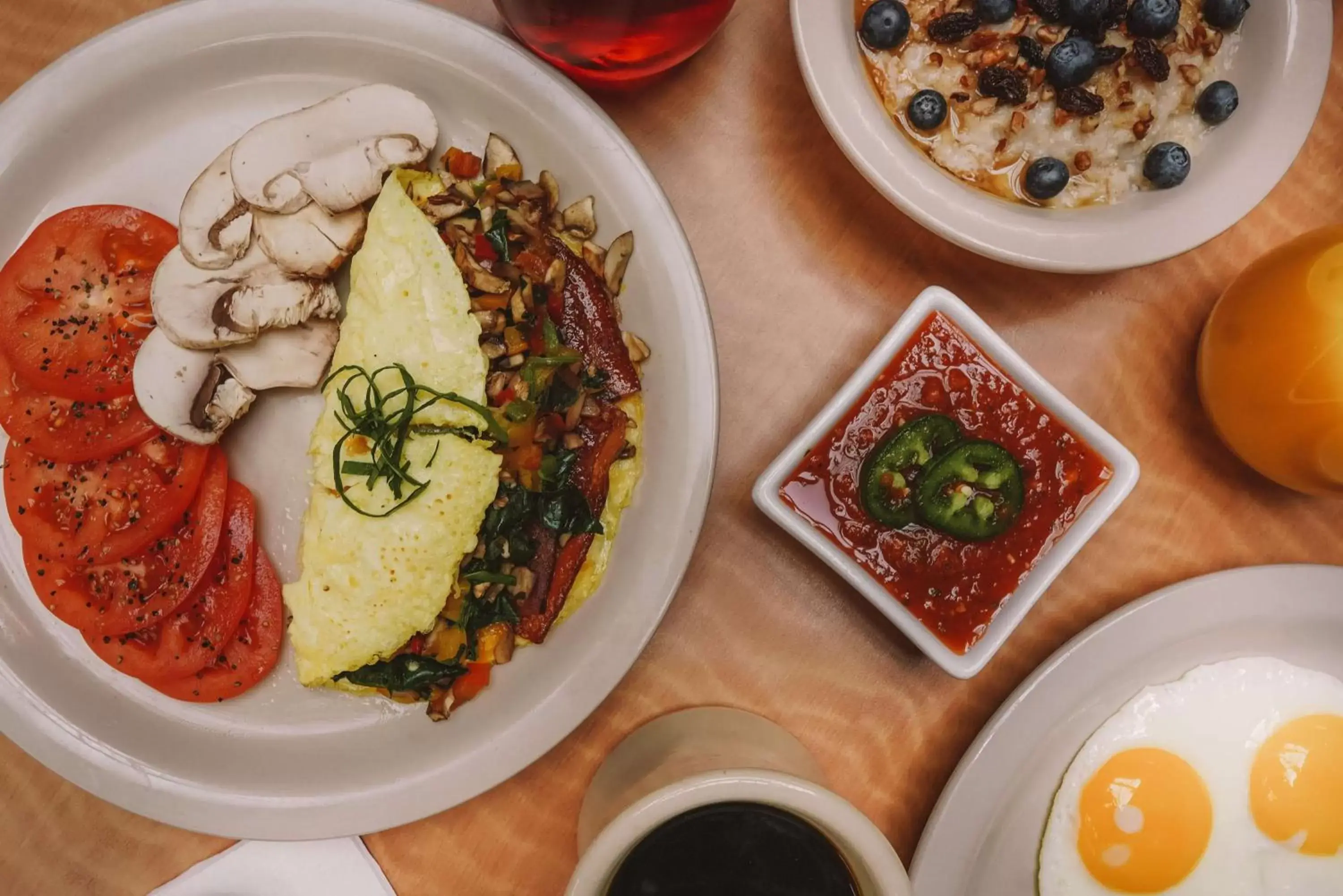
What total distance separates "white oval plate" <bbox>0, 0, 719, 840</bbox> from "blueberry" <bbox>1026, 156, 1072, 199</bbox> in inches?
25.4

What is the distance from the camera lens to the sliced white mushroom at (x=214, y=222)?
1.58 metres

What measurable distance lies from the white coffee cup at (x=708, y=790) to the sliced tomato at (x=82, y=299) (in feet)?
3.79

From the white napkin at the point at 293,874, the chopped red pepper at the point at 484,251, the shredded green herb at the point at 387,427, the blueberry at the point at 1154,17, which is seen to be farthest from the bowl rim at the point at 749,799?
the blueberry at the point at 1154,17

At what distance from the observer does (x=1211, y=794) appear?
1.71 m

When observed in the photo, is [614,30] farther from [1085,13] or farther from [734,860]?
[734,860]

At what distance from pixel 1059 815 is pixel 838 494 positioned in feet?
2.56

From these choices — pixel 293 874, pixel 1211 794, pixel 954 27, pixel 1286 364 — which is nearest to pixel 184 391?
pixel 293 874

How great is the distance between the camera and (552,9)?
1.36 meters

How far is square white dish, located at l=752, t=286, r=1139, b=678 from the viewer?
1.52 metres

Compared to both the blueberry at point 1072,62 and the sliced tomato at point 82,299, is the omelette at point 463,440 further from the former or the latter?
the blueberry at point 1072,62

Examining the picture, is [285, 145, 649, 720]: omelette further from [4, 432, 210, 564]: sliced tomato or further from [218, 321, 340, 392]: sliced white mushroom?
[4, 432, 210, 564]: sliced tomato

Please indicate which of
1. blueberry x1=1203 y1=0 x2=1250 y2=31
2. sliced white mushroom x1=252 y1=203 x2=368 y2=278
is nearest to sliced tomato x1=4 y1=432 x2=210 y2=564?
→ sliced white mushroom x1=252 y1=203 x2=368 y2=278

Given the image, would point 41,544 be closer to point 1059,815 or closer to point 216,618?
point 216,618

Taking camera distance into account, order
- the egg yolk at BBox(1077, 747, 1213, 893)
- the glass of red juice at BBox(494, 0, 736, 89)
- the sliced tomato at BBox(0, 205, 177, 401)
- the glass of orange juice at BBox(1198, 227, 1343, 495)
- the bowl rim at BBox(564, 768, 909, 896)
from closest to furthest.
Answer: the bowl rim at BBox(564, 768, 909, 896) < the glass of red juice at BBox(494, 0, 736, 89) < the glass of orange juice at BBox(1198, 227, 1343, 495) < the sliced tomato at BBox(0, 205, 177, 401) < the egg yolk at BBox(1077, 747, 1213, 893)
